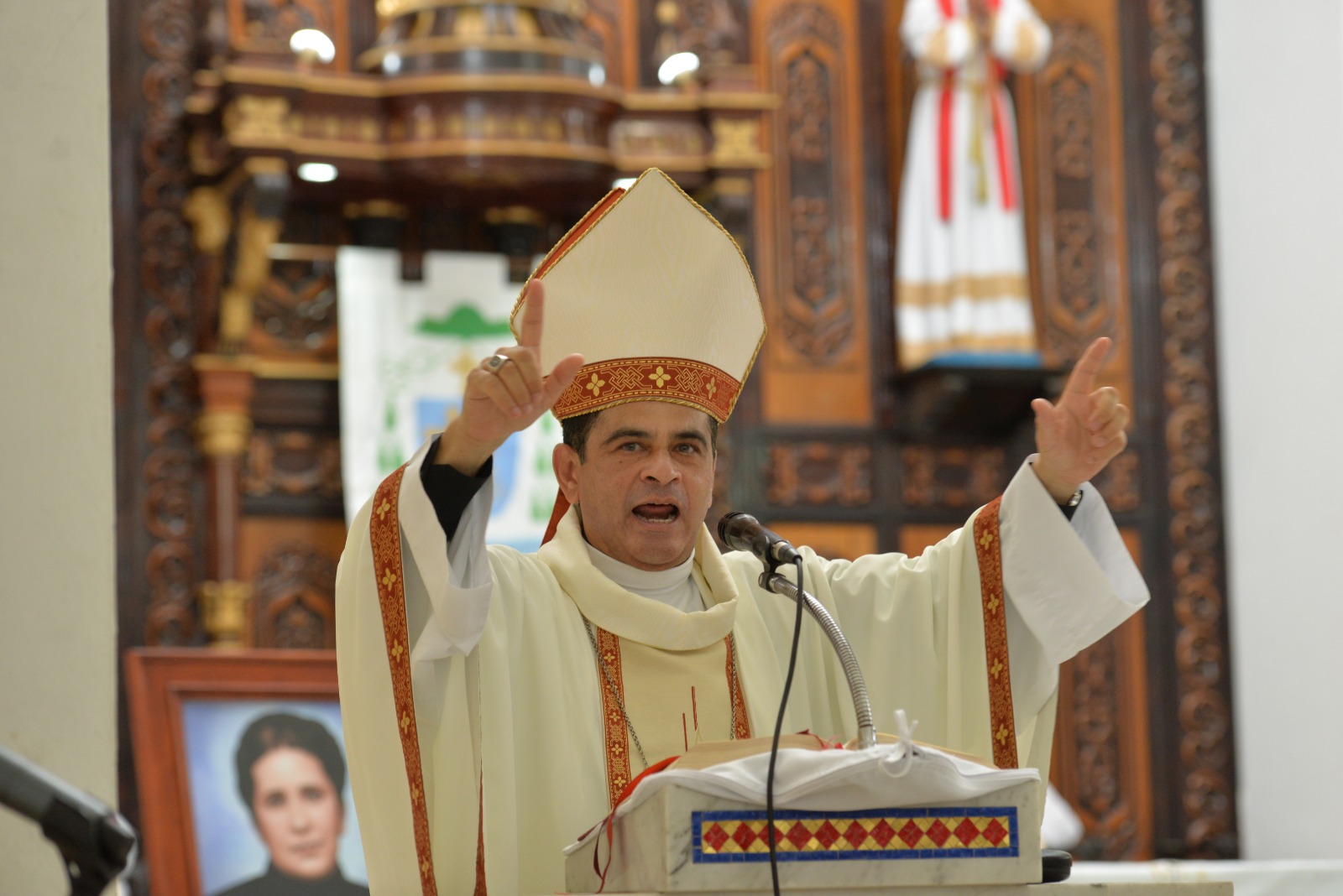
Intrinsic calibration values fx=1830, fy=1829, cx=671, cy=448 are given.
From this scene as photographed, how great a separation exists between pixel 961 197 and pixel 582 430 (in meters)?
5.05

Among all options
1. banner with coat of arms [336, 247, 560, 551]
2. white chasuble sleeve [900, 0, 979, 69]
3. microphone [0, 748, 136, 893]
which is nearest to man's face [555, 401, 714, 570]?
microphone [0, 748, 136, 893]

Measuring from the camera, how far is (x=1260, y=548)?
874 cm

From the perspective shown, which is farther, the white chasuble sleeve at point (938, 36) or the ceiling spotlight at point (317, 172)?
the white chasuble sleeve at point (938, 36)

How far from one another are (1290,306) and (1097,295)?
0.89 m

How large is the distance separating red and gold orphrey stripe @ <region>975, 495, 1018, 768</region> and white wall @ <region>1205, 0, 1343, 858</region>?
5367 mm

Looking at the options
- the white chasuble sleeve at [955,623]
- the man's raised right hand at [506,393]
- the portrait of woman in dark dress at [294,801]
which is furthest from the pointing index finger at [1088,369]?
the portrait of woman in dark dress at [294,801]

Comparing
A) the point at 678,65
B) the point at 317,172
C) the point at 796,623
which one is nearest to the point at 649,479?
the point at 796,623

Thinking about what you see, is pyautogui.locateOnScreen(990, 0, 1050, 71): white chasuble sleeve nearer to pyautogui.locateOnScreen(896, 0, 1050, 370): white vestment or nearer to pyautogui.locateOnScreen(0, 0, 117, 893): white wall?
pyautogui.locateOnScreen(896, 0, 1050, 370): white vestment

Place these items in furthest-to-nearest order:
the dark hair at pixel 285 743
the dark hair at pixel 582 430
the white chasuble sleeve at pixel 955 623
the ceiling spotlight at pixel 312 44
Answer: the ceiling spotlight at pixel 312 44 < the dark hair at pixel 285 743 < the dark hair at pixel 582 430 < the white chasuble sleeve at pixel 955 623

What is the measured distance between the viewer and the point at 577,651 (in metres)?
3.54

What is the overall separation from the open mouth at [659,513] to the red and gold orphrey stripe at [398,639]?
0.63 metres

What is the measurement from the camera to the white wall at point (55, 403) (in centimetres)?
285

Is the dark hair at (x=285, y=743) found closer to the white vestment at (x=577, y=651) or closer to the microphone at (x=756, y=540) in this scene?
the white vestment at (x=577, y=651)

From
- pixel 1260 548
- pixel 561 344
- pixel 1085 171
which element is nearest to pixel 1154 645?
pixel 1260 548
